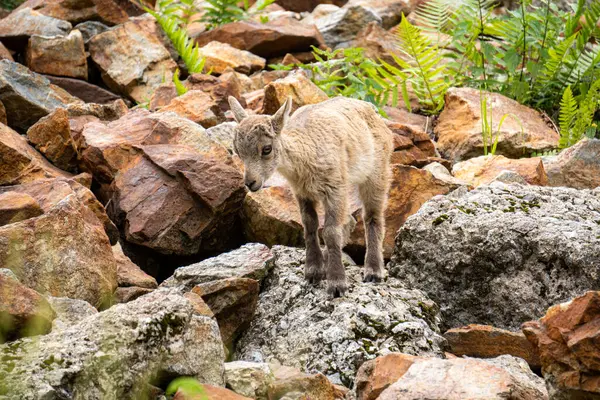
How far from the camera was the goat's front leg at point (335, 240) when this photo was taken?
338 inches

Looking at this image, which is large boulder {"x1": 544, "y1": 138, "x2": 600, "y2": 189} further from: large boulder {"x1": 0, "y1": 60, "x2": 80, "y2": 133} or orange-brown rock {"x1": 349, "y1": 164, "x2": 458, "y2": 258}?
large boulder {"x1": 0, "y1": 60, "x2": 80, "y2": 133}

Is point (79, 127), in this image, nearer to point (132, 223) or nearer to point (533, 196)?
point (132, 223)

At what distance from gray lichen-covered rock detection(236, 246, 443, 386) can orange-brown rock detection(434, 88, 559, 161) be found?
5.47m

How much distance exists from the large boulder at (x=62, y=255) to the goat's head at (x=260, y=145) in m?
1.71

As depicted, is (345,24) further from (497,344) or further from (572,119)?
(497,344)

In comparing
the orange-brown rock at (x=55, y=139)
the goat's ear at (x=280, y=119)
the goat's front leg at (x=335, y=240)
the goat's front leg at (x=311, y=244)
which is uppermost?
the goat's ear at (x=280, y=119)

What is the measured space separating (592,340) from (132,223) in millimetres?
6182

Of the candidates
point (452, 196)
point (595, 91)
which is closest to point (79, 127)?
point (452, 196)

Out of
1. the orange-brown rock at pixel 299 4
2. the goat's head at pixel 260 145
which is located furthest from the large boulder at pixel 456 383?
the orange-brown rock at pixel 299 4

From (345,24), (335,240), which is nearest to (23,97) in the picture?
(335,240)

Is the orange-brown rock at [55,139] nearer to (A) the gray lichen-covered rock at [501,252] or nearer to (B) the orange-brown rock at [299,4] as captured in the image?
(A) the gray lichen-covered rock at [501,252]

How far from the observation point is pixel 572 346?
5.44 meters

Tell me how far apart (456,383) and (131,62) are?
12.2 meters

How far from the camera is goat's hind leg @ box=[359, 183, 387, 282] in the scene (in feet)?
31.4
